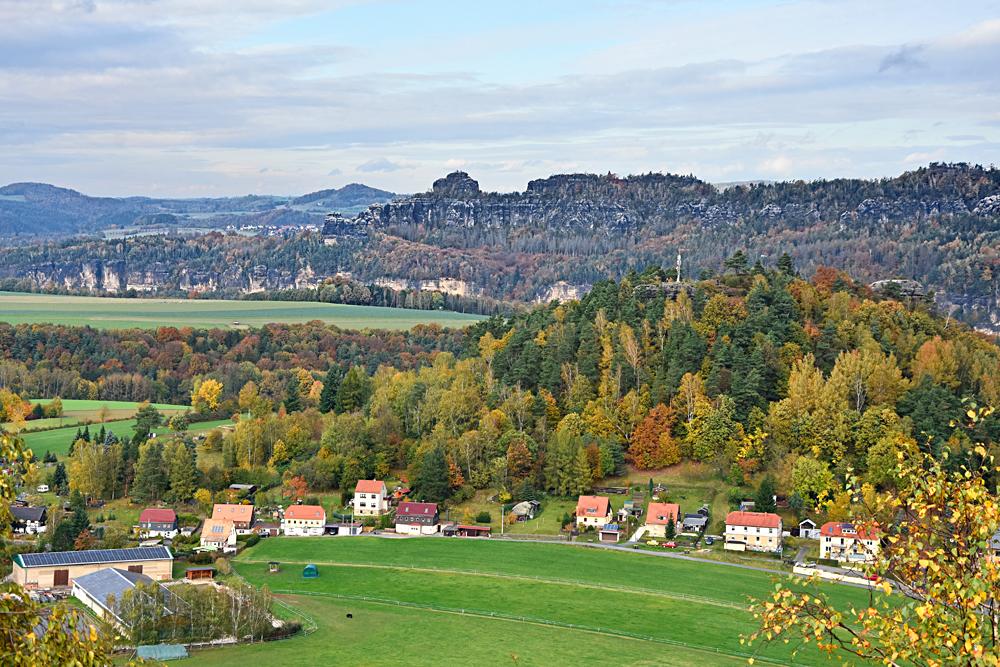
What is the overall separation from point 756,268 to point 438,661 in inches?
1720

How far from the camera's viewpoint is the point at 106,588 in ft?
128

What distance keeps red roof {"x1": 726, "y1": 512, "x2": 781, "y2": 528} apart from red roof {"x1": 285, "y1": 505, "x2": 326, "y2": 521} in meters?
17.6

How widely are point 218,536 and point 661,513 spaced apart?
732 inches

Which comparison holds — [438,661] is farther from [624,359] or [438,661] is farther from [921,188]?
[921,188]

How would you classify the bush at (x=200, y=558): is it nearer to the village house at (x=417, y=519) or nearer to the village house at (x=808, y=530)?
the village house at (x=417, y=519)

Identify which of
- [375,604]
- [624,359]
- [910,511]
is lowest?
[375,604]

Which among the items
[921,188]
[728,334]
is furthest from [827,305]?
[921,188]

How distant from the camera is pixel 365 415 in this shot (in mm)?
63344

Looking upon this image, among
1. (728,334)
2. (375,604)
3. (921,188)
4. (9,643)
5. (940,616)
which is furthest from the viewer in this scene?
(921,188)

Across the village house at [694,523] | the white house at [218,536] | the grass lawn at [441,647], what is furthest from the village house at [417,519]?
the grass lawn at [441,647]

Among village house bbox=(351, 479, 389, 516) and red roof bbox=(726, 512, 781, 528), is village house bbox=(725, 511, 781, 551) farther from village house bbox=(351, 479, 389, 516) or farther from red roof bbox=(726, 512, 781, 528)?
village house bbox=(351, 479, 389, 516)

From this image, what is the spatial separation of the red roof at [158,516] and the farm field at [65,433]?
13.8 m

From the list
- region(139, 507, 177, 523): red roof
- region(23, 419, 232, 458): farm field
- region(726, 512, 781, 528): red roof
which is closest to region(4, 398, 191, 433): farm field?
region(23, 419, 232, 458): farm field

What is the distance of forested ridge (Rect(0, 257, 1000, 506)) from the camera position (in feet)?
176
